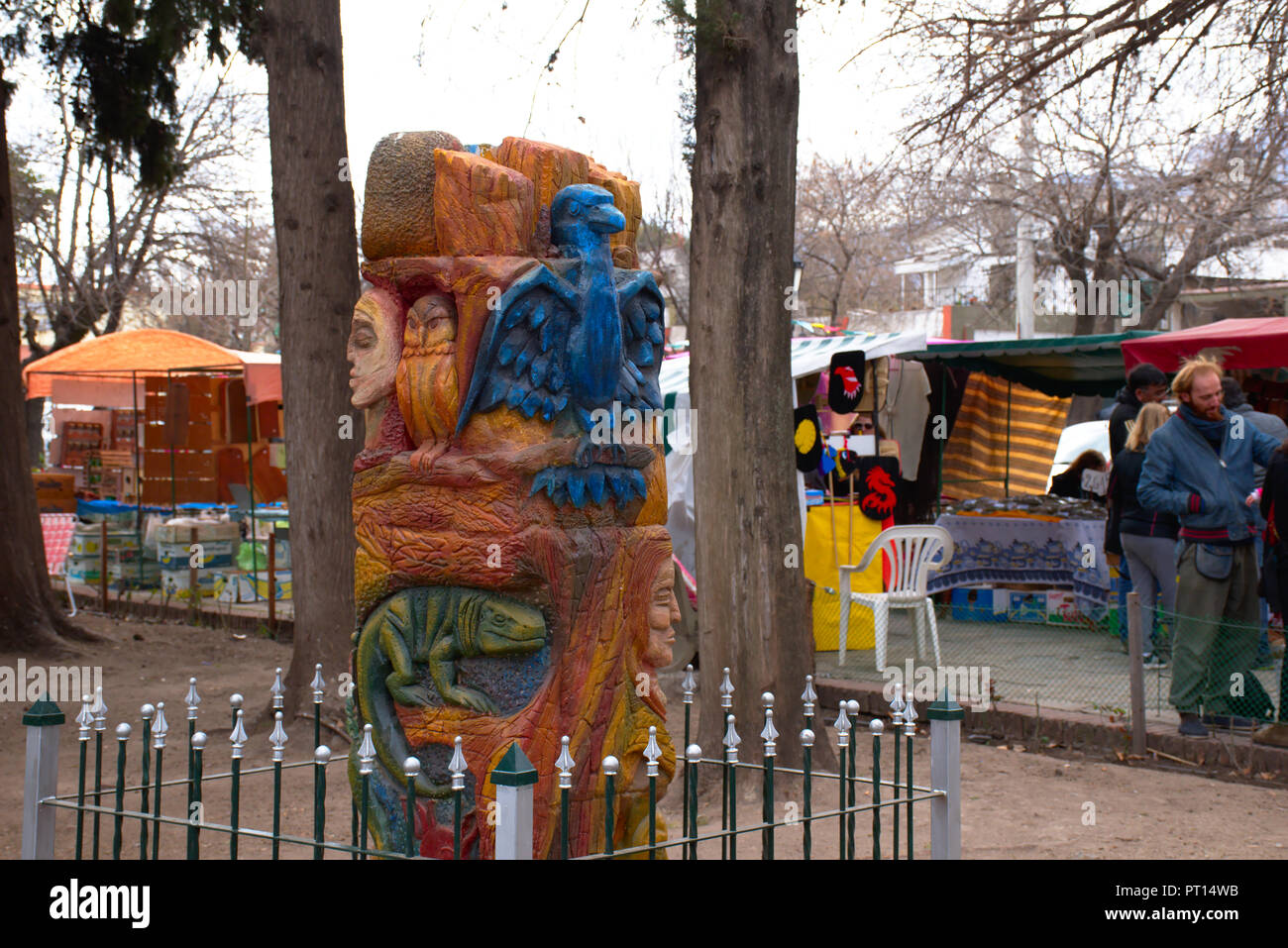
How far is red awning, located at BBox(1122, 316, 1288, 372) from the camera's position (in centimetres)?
954

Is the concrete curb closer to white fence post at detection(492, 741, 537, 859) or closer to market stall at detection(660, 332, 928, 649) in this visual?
market stall at detection(660, 332, 928, 649)

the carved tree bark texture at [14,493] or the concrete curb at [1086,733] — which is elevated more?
the carved tree bark texture at [14,493]

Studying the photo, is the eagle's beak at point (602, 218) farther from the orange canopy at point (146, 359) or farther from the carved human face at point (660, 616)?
the orange canopy at point (146, 359)

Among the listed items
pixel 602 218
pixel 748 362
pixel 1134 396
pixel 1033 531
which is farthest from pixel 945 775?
pixel 1033 531

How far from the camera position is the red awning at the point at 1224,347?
9.54 meters

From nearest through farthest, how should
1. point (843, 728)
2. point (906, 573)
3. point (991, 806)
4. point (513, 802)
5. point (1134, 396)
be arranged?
point (513, 802)
point (843, 728)
point (991, 806)
point (1134, 396)
point (906, 573)

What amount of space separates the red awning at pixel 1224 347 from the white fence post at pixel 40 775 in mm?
7948

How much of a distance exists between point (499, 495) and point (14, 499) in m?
8.26

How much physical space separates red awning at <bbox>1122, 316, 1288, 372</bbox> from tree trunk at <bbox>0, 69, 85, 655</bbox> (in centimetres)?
906

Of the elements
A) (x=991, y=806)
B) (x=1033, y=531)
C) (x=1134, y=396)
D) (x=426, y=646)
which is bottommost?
(x=991, y=806)

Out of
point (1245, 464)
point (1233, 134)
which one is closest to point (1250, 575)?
point (1245, 464)

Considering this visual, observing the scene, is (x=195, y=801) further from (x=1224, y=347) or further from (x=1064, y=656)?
(x=1224, y=347)

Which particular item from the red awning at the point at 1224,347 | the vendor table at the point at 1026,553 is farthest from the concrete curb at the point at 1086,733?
the red awning at the point at 1224,347

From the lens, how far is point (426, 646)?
428 centimetres
